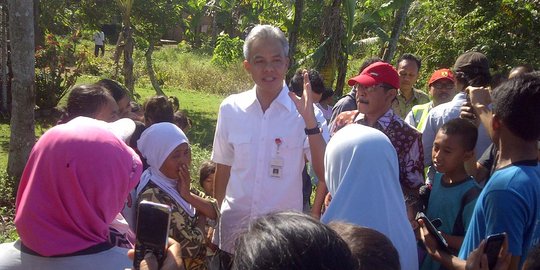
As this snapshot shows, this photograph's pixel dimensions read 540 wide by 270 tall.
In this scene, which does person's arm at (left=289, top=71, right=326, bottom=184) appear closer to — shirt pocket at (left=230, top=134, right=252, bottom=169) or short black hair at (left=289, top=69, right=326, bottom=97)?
shirt pocket at (left=230, top=134, right=252, bottom=169)

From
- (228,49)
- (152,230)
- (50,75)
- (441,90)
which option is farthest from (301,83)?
(228,49)

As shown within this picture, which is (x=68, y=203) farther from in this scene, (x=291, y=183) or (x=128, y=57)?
(x=128, y=57)

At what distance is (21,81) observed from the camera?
649 centimetres

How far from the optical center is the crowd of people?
178cm

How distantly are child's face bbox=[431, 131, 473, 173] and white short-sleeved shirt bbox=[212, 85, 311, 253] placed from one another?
2.48ft

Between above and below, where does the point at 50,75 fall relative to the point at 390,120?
below

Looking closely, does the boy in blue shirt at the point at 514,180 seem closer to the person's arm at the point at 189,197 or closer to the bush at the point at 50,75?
the person's arm at the point at 189,197

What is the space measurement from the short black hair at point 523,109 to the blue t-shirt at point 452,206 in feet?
→ 2.23

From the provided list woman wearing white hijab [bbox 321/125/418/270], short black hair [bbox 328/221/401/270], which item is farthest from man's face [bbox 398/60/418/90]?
short black hair [bbox 328/221/401/270]

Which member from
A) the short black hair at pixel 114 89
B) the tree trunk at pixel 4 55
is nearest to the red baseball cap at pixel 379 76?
the short black hair at pixel 114 89

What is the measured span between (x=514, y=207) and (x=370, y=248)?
28.5 inches

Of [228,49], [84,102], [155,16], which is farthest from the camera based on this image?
[228,49]

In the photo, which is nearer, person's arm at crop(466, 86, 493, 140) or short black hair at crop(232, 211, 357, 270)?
short black hair at crop(232, 211, 357, 270)

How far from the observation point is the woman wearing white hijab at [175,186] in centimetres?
304
